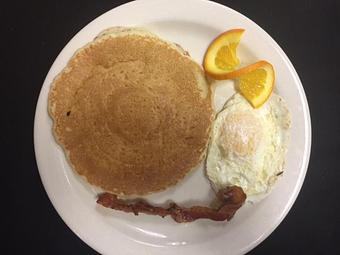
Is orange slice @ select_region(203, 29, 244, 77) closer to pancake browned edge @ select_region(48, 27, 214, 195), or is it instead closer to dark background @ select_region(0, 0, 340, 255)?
pancake browned edge @ select_region(48, 27, 214, 195)

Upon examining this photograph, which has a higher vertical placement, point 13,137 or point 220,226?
point 13,137

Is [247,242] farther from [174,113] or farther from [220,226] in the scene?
[174,113]

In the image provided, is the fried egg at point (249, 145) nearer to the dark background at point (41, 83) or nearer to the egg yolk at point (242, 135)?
the egg yolk at point (242, 135)

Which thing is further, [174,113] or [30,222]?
[30,222]

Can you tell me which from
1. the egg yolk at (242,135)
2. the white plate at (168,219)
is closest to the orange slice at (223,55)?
the white plate at (168,219)

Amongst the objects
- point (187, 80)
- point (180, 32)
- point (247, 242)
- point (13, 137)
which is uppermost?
point (180, 32)

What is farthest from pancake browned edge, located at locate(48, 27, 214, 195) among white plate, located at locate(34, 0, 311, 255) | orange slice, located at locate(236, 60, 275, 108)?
orange slice, located at locate(236, 60, 275, 108)

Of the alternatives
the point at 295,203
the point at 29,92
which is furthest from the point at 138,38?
the point at 295,203
